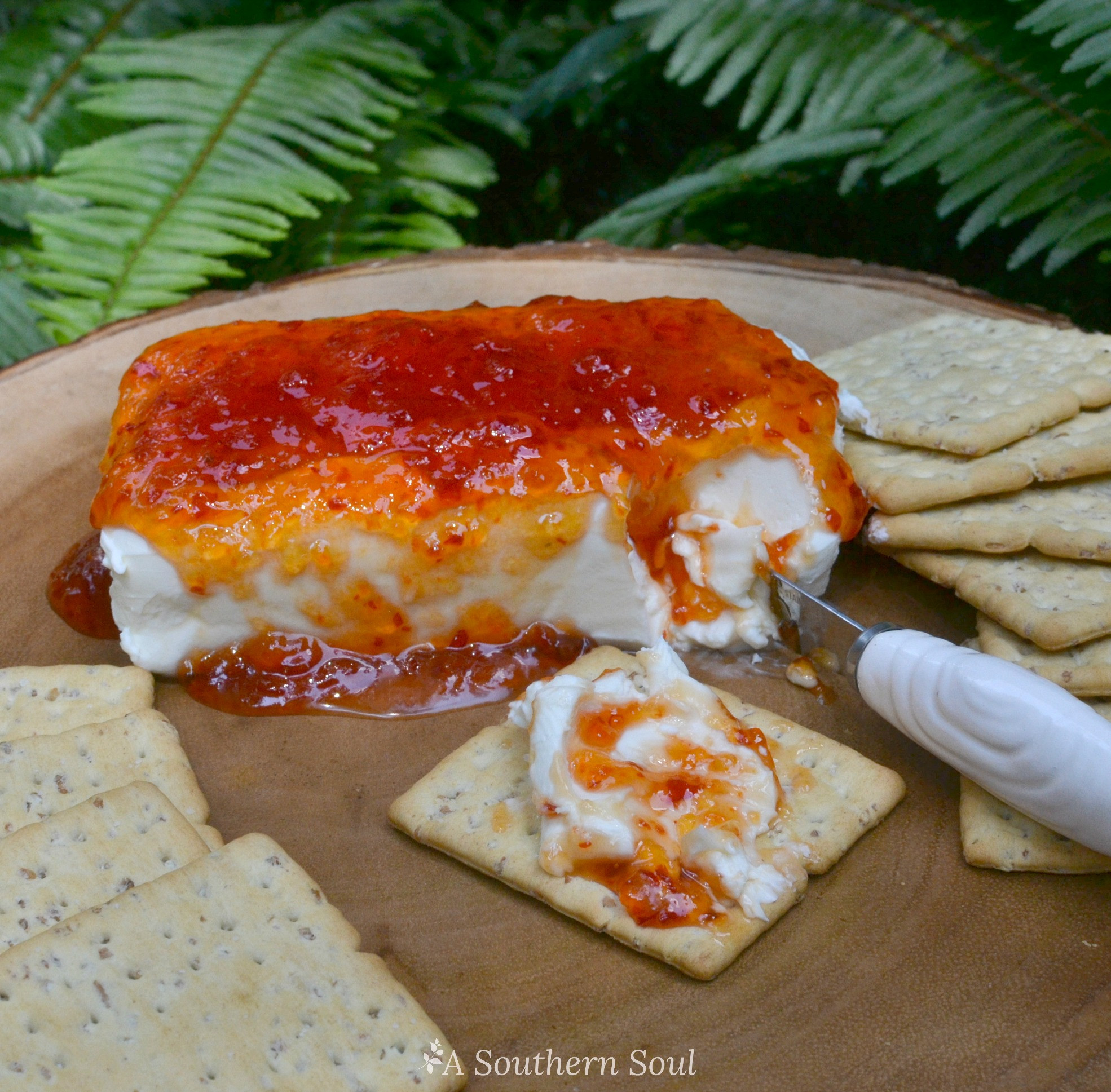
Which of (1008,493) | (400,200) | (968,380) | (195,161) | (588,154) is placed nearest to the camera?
(1008,493)

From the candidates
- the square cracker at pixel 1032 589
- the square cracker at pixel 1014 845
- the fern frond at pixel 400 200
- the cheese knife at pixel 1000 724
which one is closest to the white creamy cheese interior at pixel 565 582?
the square cracker at pixel 1032 589

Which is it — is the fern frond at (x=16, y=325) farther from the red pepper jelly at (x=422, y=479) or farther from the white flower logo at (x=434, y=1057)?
the white flower logo at (x=434, y=1057)

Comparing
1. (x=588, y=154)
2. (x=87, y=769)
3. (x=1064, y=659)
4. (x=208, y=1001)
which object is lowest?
(x=87, y=769)

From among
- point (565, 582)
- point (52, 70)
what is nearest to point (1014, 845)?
point (565, 582)

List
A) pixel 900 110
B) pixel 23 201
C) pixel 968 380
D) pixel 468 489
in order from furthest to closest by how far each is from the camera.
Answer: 1. pixel 23 201
2. pixel 900 110
3. pixel 968 380
4. pixel 468 489

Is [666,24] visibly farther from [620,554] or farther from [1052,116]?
[620,554]

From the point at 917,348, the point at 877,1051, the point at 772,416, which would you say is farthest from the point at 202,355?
the point at 877,1051

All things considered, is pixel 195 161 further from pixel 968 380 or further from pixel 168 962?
pixel 168 962
